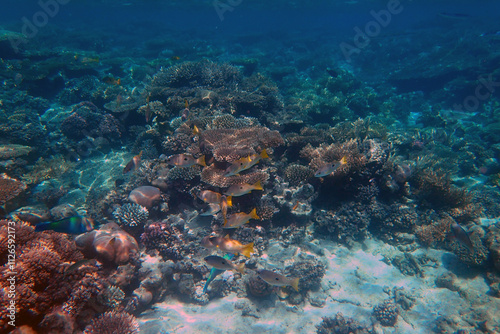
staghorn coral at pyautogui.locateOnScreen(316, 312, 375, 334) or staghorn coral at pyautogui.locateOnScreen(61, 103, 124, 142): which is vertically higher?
staghorn coral at pyautogui.locateOnScreen(61, 103, 124, 142)

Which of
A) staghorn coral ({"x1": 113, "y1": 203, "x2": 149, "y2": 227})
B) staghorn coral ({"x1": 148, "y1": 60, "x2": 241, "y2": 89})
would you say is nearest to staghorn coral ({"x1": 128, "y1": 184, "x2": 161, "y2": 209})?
staghorn coral ({"x1": 113, "y1": 203, "x2": 149, "y2": 227})

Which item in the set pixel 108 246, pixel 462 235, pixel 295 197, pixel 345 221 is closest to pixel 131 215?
pixel 108 246

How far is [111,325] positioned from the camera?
131 inches

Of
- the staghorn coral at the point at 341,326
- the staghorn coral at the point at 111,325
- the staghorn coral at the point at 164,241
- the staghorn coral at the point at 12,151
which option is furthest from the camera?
the staghorn coral at the point at 12,151

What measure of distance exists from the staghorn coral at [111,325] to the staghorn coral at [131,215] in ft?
8.12

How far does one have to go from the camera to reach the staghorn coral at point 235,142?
580 centimetres

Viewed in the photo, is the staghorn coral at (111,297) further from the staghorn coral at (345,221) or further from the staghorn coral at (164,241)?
the staghorn coral at (345,221)

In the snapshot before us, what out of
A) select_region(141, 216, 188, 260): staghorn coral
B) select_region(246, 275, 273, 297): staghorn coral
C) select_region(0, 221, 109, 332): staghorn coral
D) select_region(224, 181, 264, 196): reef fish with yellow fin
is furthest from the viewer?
select_region(141, 216, 188, 260): staghorn coral

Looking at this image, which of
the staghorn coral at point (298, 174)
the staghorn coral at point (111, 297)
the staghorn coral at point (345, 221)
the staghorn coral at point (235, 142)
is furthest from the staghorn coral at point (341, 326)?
the staghorn coral at point (235, 142)

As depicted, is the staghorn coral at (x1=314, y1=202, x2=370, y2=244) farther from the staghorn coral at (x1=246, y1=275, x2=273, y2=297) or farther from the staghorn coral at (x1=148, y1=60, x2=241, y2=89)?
the staghorn coral at (x1=148, y1=60, x2=241, y2=89)

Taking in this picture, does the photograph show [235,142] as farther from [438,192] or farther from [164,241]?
[438,192]

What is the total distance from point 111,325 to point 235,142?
4.53 metres

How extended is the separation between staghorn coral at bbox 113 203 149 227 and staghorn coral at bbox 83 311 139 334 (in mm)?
2475

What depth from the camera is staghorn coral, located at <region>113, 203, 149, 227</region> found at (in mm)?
5703
